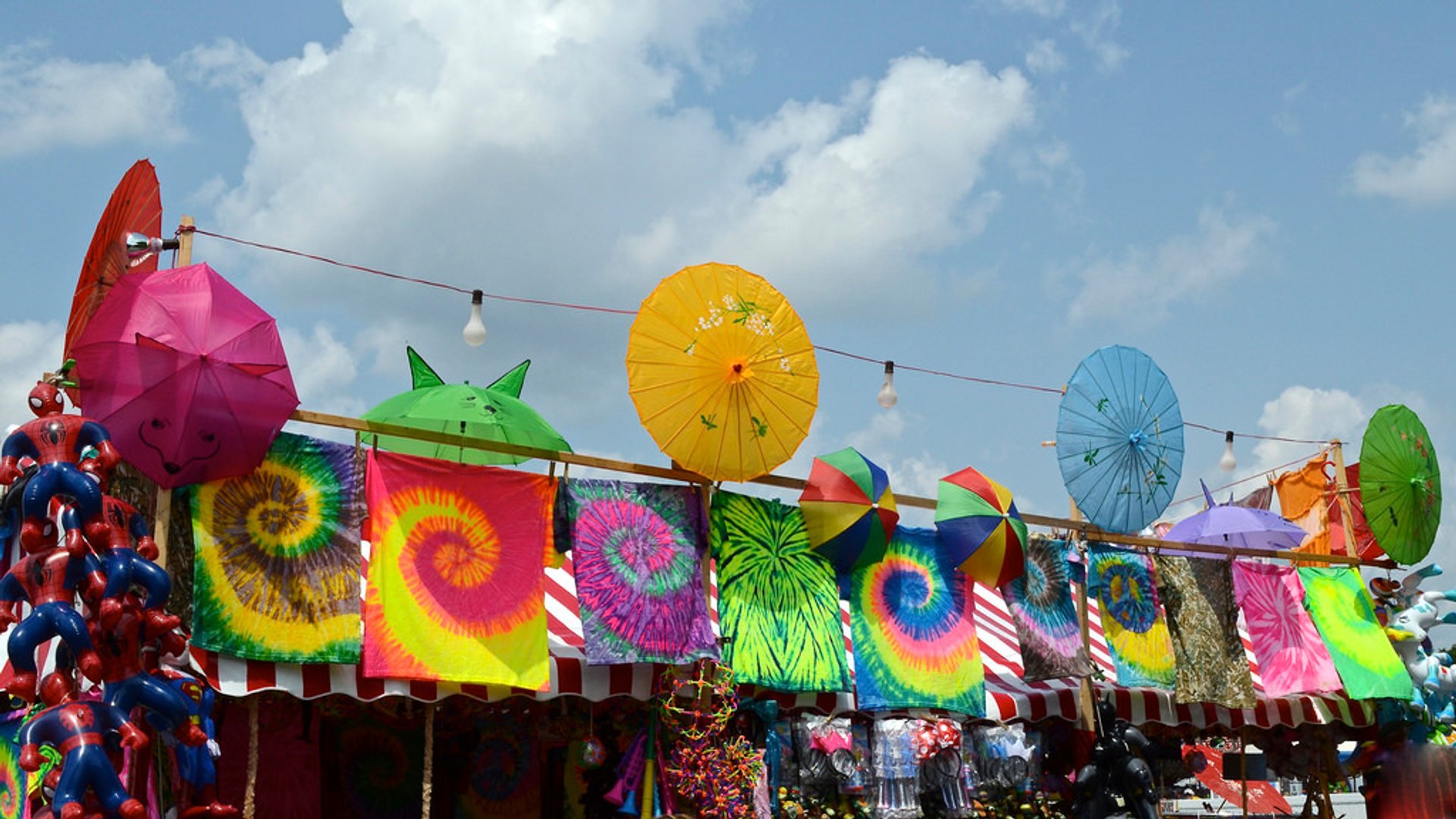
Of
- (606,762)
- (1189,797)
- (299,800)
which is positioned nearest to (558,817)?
(606,762)

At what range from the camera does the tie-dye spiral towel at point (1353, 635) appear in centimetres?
1409

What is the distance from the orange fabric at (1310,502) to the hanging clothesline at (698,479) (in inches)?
35.8

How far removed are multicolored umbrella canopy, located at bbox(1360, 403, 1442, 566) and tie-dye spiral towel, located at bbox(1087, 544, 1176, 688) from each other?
146 inches

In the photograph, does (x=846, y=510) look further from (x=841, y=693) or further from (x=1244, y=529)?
(x=1244, y=529)

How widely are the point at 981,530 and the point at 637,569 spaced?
3393mm

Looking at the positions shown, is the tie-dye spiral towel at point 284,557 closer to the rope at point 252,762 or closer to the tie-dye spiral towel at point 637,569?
the rope at point 252,762

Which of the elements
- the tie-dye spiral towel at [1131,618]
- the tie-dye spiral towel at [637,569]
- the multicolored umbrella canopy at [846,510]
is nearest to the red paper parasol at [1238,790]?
the tie-dye spiral towel at [1131,618]

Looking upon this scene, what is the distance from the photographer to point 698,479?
10508 mm

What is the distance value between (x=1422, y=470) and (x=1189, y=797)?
13.2m

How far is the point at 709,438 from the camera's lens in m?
10.4

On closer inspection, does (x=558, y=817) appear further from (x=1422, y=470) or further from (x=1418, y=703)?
(x=1422, y=470)

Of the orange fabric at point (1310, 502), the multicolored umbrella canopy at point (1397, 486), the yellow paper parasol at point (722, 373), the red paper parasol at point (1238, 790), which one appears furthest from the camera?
the red paper parasol at point (1238, 790)

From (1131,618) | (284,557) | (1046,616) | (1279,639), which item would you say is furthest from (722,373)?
(1279,639)

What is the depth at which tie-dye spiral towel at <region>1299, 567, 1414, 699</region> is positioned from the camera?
46.2ft
